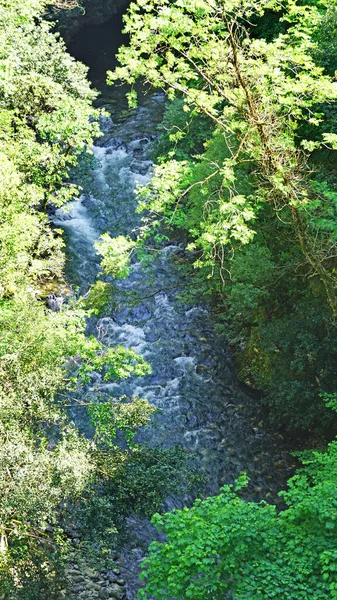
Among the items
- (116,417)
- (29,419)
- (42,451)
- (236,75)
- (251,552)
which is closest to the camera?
(251,552)

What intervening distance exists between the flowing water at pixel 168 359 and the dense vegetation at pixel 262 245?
0.58m

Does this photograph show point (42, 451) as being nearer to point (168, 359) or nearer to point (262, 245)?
point (168, 359)

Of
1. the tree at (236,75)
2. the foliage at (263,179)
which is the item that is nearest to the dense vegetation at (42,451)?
the foliage at (263,179)

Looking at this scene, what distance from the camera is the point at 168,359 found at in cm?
1484

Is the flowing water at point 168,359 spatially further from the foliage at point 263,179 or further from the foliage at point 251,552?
the foliage at point 251,552

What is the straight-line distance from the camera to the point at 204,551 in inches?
275

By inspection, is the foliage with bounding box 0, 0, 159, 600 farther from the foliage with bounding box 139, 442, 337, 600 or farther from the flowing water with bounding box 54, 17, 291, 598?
the foliage with bounding box 139, 442, 337, 600

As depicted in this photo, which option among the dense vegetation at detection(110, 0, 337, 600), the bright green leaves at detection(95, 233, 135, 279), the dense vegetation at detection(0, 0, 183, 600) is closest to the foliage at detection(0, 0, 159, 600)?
the dense vegetation at detection(0, 0, 183, 600)

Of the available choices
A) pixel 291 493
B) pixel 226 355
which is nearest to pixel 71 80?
pixel 226 355

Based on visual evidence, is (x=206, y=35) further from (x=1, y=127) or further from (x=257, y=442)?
(x=257, y=442)

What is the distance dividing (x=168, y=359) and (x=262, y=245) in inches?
146

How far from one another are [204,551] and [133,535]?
389 cm

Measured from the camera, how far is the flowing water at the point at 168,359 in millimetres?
12609

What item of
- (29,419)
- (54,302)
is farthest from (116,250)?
(54,302)
